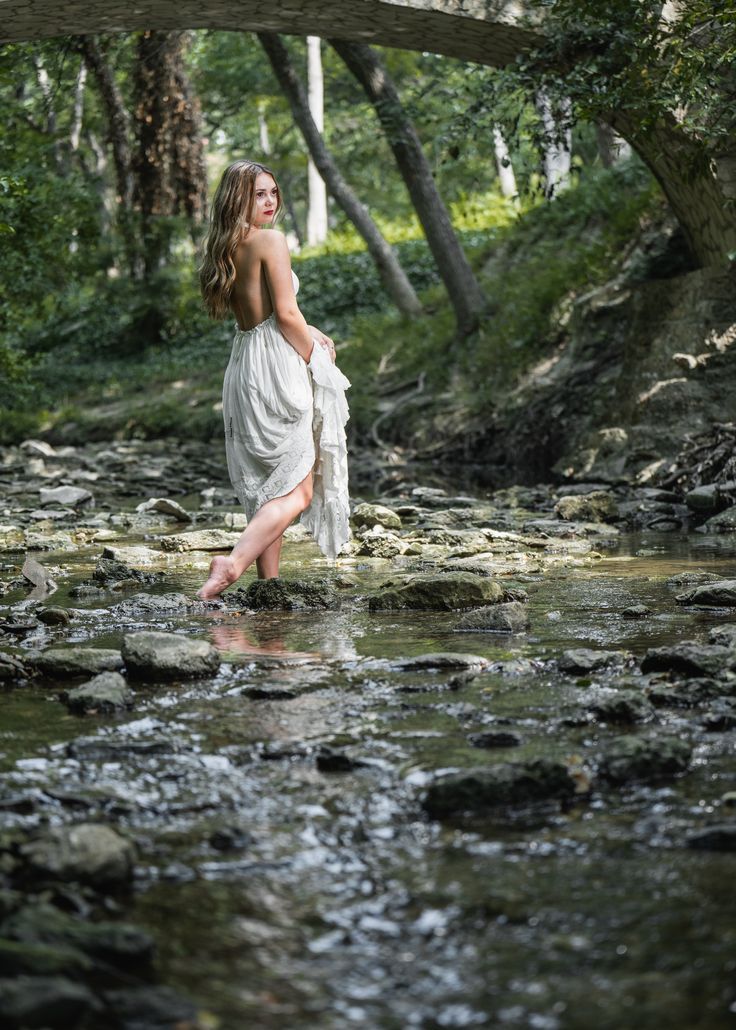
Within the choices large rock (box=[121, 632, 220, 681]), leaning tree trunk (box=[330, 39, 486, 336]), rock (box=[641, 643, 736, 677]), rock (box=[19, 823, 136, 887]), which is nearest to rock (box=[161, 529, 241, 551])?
large rock (box=[121, 632, 220, 681])

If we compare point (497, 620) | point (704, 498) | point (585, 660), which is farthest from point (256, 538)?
point (704, 498)

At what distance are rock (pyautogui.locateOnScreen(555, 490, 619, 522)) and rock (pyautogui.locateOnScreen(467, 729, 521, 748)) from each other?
592cm

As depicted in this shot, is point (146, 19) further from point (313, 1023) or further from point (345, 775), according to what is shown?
point (313, 1023)

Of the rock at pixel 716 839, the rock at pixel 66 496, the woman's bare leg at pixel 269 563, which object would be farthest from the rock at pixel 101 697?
the rock at pixel 66 496

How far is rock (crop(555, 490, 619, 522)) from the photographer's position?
901 cm

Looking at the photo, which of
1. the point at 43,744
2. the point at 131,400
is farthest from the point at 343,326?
the point at 43,744

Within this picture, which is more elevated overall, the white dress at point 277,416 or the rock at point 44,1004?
the white dress at point 277,416

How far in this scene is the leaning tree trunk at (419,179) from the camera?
50.4 feet

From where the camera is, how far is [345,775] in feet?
9.92

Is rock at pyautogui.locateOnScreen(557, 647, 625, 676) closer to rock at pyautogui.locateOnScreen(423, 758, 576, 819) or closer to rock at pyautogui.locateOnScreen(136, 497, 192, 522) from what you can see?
rock at pyautogui.locateOnScreen(423, 758, 576, 819)

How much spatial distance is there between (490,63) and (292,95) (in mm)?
6757

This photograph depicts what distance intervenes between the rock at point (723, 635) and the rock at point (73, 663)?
2231 mm

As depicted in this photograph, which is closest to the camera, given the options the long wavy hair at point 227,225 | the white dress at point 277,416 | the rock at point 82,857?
the rock at point 82,857

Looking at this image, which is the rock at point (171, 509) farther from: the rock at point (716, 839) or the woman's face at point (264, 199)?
the rock at point (716, 839)
